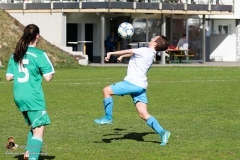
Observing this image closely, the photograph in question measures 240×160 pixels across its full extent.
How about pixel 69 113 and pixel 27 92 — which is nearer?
pixel 27 92

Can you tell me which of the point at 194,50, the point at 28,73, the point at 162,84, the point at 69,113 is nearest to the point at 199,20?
the point at 194,50

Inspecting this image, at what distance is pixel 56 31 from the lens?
4175 centimetres

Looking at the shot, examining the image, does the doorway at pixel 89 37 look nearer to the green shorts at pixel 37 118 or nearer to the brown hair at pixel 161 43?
the brown hair at pixel 161 43

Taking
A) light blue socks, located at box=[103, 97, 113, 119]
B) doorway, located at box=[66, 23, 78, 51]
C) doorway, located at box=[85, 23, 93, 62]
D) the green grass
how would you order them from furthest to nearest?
doorway, located at box=[85, 23, 93, 62] → doorway, located at box=[66, 23, 78, 51] → light blue socks, located at box=[103, 97, 113, 119] → the green grass

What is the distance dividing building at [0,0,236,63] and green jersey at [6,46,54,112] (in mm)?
30229

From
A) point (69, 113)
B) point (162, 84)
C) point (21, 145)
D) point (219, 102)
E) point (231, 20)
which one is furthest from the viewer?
point (231, 20)

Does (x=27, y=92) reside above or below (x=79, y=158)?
above

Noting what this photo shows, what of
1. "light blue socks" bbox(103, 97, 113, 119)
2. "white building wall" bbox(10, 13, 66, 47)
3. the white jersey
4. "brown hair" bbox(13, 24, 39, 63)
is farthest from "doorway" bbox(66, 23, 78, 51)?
"brown hair" bbox(13, 24, 39, 63)

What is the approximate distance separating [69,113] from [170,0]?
26085 millimetres

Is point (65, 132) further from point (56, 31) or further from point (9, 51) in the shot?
point (56, 31)

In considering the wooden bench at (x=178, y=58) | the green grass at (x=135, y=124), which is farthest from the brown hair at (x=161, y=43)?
the wooden bench at (x=178, y=58)

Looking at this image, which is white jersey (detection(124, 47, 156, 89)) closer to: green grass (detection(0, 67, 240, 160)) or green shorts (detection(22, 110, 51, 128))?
green grass (detection(0, 67, 240, 160))

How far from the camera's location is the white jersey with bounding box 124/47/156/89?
1151 centimetres

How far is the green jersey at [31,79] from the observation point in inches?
365
